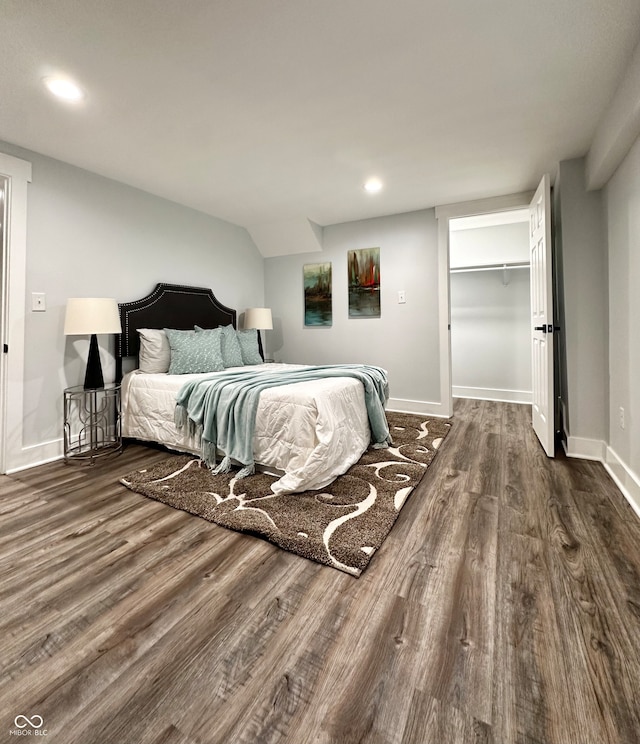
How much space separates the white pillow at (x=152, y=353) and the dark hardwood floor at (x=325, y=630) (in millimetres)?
1495

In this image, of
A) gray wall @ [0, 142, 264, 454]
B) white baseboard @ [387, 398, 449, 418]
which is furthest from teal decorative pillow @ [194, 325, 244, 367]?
white baseboard @ [387, 398, 449, 418]

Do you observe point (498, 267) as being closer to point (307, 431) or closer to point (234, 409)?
point (307, 431)

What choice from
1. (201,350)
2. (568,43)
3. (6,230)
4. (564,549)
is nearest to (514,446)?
(564,549)

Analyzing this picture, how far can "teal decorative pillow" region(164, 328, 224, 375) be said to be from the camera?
3.21m

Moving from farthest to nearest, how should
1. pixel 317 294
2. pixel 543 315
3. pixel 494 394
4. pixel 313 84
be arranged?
pixel 494 394
pixel 317 294
pixel 543 315
pixel 313 84

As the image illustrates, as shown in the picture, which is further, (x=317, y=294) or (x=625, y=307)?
(x=317, y=294)

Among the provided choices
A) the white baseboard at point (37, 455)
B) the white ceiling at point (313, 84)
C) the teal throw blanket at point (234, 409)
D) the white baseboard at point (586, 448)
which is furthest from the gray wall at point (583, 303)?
the white baseboard at point (37, 455)

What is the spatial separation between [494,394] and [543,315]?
2.35 meters

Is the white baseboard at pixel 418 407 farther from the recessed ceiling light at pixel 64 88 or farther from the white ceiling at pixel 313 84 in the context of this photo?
the recessed ceiling light at pixel 64 88

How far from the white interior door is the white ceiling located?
1.39ft

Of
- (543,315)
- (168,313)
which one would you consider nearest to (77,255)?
(168,313)

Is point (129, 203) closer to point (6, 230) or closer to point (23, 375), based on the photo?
point (6, 230)

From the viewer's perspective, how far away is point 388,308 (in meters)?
4.36

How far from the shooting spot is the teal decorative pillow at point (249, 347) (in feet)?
13.1
